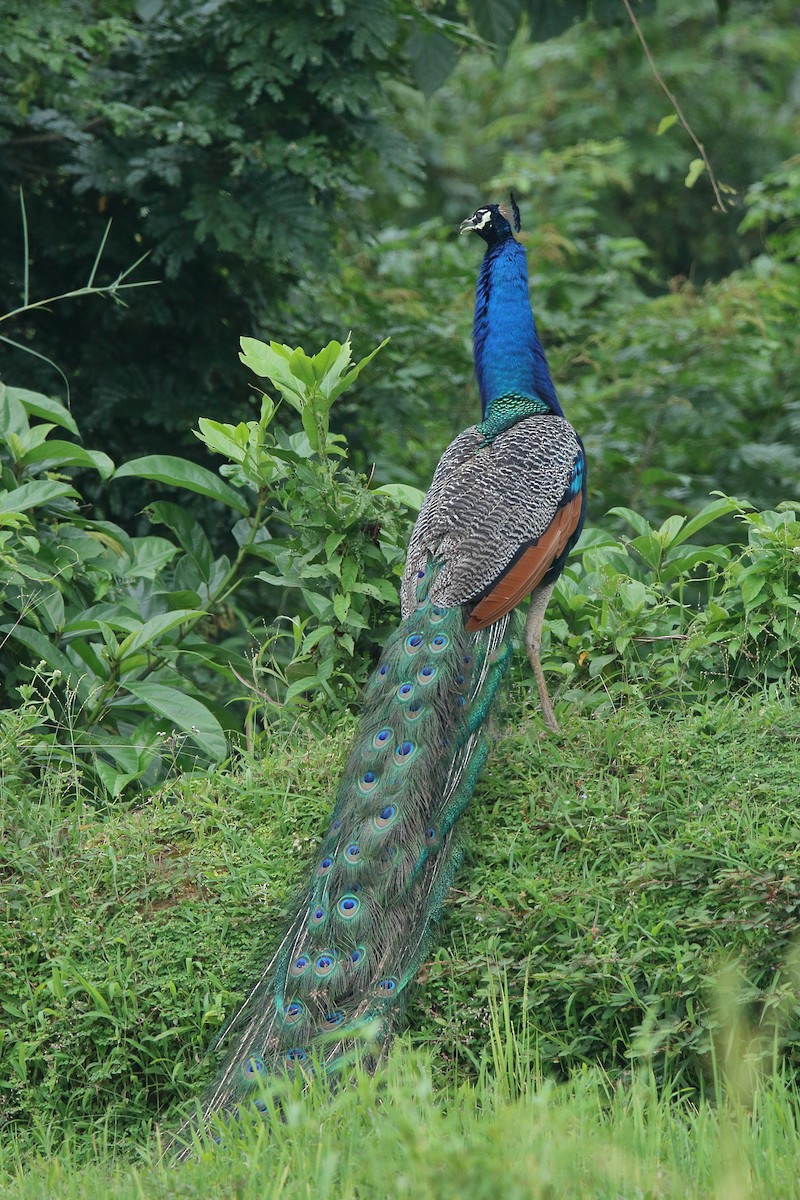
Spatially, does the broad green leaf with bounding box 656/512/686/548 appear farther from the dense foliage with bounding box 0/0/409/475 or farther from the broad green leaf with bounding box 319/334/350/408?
the dense foliage with bounding box 0/0/409/475

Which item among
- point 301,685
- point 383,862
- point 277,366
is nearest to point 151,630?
point 301,685

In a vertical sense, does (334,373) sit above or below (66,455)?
above

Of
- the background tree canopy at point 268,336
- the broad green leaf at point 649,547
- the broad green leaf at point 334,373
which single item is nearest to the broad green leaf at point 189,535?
the background tree canopy at point 268,336

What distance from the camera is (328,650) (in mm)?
4527

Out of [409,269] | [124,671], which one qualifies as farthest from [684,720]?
[409,269]

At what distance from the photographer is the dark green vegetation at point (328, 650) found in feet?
9.78

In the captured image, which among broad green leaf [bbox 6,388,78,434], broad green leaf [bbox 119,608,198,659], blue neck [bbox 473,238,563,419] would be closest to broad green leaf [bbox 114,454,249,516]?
broad green leaf [bbox 6,388,78,434]

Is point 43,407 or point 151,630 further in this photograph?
point 43,407

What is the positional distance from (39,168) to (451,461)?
8.95 feet

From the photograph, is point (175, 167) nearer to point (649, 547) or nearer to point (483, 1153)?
point (649, 547)

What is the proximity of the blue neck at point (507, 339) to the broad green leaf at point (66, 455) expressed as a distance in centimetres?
136

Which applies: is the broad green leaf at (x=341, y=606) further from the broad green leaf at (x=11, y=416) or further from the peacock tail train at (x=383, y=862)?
the broad green leaf at (x=11, y=416)

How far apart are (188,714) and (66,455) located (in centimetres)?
111

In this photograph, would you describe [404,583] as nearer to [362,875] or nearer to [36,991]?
[362,875]
